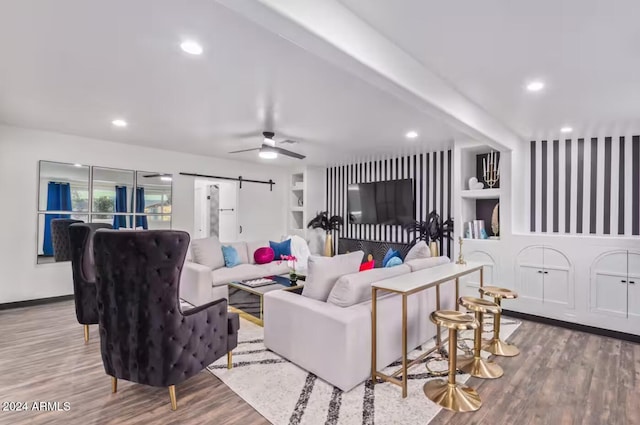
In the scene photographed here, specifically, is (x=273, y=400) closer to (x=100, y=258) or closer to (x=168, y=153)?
(x=100, y=258)

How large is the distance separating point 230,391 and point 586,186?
5018 millimetres

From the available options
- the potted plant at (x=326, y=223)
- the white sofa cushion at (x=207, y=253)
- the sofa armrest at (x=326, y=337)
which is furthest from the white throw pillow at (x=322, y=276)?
the potted plant at (x=326, y=223)

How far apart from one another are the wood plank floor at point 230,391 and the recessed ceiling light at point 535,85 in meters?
2.45

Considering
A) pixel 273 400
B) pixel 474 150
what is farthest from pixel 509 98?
pixel 273 400

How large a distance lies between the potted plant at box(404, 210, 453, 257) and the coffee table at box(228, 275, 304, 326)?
2678mm

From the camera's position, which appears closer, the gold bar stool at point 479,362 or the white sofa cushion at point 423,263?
the gold bar stool at point 479,362

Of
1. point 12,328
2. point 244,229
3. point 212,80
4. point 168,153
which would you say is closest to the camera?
point 212,80

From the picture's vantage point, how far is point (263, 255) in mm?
5461

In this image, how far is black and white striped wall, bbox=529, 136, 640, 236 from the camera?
13.7ft

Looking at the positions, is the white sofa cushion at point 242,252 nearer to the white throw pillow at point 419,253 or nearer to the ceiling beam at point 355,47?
the white throw pillow at point 419,253

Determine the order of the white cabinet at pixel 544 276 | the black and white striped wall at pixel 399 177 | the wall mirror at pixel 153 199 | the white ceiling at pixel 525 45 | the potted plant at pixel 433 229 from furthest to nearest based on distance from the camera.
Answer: the black and white striped wall at pixel 399 177 → the wall mirror at pixel 153 199 → the potted plant at pixel 433 229 → the white cabinet at pixel 544 276 → the white ceiling at pixel 525 45

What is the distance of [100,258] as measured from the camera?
2193mm

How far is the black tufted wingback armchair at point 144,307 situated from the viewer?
2121 mm

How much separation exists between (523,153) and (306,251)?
386 cm
